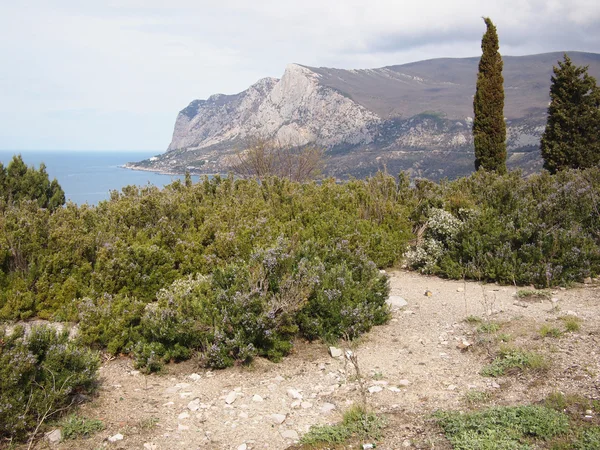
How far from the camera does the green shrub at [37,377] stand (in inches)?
135

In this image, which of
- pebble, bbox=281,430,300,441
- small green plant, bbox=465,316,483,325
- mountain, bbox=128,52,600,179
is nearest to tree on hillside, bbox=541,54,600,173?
mountain, bbox=128,52,600,179

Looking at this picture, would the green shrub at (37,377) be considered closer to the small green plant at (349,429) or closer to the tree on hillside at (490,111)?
the small green plant at (349,429)

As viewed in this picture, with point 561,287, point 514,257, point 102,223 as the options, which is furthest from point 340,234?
point 102,223

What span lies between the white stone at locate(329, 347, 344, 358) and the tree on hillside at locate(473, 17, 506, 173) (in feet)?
58.6

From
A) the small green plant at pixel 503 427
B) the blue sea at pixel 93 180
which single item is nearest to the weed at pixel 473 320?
the small green plant at pixel 503 427

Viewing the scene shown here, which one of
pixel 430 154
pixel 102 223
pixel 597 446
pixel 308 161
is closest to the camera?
pixel 597 446

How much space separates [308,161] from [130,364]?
2217 centimetres

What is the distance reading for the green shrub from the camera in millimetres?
3439

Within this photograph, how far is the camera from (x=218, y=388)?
4520 millimetres

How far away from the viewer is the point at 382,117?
93.8 metres

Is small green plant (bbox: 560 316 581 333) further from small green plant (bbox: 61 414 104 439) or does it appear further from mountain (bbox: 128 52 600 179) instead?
mountain (bbox: 128 52 600 179)

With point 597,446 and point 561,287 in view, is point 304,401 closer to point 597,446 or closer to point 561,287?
point 597,446

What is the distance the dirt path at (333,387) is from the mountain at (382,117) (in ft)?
77.8

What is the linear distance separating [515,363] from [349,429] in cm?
194
